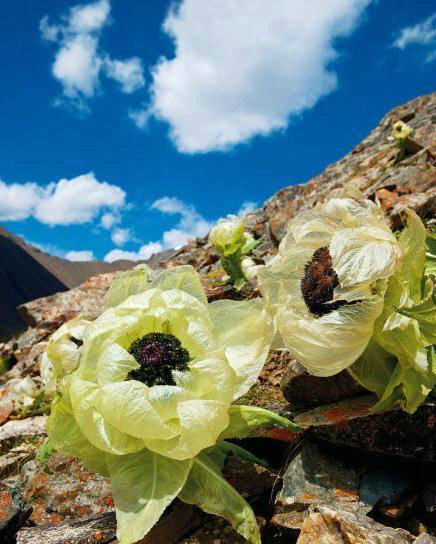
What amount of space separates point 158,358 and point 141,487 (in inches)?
24.1

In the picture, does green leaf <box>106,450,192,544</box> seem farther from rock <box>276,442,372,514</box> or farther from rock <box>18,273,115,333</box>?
rock <box>18,273,115,333</box>

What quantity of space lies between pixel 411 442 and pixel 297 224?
55.1 inches

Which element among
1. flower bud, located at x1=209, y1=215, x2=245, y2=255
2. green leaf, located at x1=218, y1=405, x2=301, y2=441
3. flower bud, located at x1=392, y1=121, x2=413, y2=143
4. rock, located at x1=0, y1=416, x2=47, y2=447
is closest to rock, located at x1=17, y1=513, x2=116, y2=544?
green leaf, located at x1=218, y1=405, x2=301, y2=441

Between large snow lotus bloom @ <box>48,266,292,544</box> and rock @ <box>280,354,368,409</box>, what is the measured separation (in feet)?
1.64

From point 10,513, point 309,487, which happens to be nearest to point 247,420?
point 309,487

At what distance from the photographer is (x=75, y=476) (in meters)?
3.69

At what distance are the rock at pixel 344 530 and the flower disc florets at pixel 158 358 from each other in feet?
2.99

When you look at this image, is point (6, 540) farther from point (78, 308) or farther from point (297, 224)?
point (78, 308)

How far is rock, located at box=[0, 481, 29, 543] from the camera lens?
3.29 m

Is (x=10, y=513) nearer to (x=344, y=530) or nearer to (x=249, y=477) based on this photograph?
(x=249, y=477)

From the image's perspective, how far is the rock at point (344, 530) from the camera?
92.3 inches

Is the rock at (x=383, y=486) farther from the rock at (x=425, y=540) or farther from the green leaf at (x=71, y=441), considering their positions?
the green leaf at (x=71, y=441)

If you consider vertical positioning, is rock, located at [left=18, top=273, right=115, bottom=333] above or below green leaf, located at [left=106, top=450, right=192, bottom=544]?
above

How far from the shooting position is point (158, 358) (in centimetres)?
276
